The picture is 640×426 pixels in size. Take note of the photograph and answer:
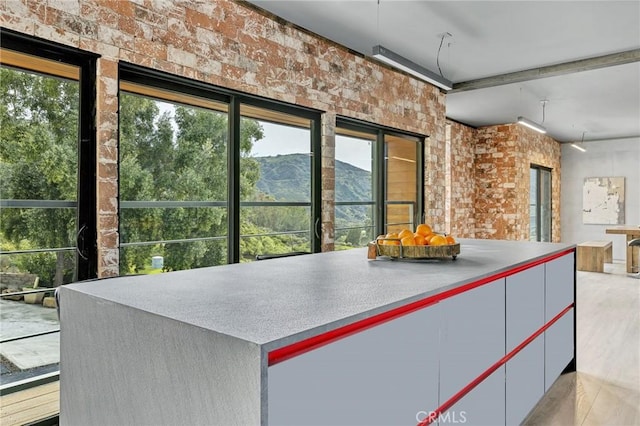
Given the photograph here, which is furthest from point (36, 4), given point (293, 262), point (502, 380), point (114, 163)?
point (502, 380)

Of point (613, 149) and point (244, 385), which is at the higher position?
point (613, 149)

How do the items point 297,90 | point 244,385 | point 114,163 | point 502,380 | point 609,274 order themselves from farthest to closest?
point 609,274 → point 297,90 → point 114,163 → point 502,380 → point 244,385

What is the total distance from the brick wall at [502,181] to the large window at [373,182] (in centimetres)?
321

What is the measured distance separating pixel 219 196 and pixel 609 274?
694 cm

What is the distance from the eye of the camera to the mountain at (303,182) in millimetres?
3807

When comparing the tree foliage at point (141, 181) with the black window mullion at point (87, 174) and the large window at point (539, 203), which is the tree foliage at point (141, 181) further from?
the large window at point (539, 203)

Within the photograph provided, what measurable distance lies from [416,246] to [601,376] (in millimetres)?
1981

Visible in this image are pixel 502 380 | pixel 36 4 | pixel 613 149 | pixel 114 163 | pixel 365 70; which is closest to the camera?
pixel 502 380

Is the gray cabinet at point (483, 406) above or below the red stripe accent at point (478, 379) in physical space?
below

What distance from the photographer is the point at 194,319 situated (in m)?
1.05

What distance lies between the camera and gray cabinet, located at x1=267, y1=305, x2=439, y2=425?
0.96m

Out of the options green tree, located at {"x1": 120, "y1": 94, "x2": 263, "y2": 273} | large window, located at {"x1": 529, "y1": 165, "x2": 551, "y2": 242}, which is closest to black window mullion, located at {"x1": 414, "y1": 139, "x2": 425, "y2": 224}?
green tree, located at {"x1": 120, "y1": 94, "x2": 263, "y2": 273}

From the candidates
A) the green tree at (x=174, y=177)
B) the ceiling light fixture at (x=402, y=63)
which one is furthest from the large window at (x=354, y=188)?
the green tree at (x=174, y=177)

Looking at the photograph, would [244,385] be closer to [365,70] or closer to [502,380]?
[502,380]
